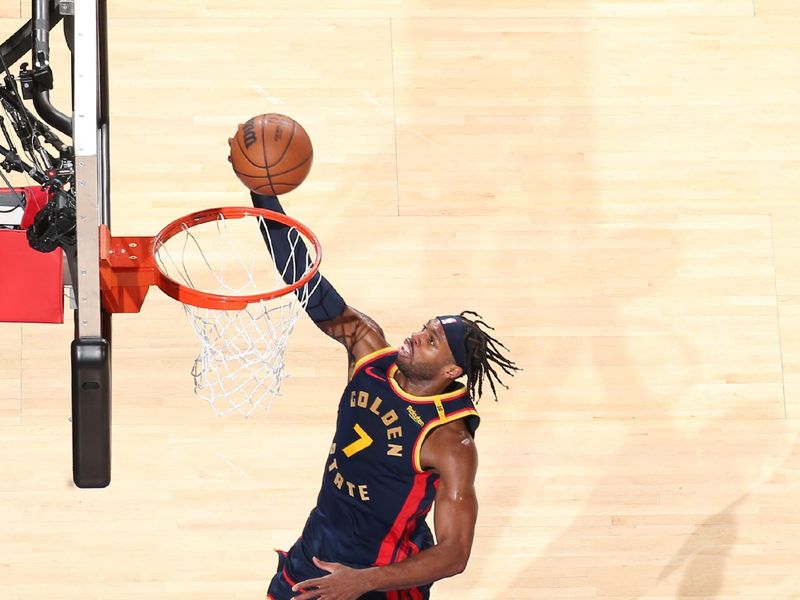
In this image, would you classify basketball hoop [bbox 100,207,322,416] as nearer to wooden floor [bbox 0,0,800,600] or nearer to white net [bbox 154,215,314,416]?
white net [bbox 154,215,314,416]

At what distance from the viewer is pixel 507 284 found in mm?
5156

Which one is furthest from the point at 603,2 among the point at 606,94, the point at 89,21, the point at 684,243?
the point at 89,21

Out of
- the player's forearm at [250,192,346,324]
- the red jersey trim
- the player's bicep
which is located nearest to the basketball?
the player's forearm at [250,192,346,324]

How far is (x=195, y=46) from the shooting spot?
5.31 m

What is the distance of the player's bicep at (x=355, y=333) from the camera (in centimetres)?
402

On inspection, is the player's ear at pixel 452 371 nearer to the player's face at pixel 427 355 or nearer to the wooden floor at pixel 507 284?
the player's face at pixel 427 355

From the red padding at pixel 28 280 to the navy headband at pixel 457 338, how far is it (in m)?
1.20

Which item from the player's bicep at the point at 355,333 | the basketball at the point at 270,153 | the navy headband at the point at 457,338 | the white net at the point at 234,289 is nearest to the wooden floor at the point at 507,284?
the white net at the point at 234,289

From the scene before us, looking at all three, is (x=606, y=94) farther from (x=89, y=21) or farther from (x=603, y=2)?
(x=89, y=21)

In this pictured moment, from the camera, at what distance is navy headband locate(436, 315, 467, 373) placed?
3.79 m

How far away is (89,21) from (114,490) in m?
2.16

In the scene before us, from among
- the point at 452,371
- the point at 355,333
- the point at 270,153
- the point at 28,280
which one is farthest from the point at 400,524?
the point at 28,280

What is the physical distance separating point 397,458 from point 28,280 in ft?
4.16

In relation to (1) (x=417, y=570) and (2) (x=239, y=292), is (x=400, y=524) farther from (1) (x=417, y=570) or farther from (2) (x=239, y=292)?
(2) (x=239, y=292)
